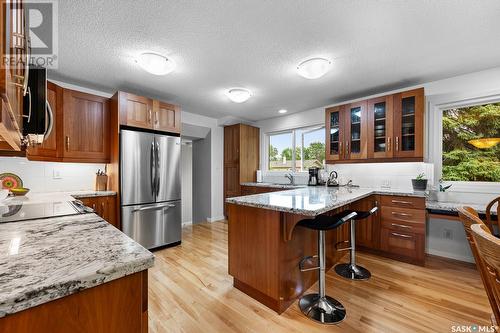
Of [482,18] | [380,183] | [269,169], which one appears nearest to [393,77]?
[482,18]

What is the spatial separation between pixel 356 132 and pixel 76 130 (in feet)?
13.4

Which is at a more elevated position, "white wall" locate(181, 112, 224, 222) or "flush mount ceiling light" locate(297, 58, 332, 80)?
"flush mount ceiling light" locate(297, 58, 332, 80)

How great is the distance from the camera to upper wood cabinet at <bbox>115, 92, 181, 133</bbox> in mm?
2920

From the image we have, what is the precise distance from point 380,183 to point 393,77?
161 cm

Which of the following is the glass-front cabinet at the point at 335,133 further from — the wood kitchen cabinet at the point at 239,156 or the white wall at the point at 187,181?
the white wall at the point at 187,181

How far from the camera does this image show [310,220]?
181 cm

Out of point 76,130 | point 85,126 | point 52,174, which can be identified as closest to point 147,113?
point 85,126

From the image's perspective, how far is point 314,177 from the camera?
4.00 meters

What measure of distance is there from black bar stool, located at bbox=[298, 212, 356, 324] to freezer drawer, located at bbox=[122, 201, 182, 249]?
86.4 inches

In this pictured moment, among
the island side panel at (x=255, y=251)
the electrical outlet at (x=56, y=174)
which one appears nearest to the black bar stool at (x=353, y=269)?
the island side panel at (x=255, y=251)

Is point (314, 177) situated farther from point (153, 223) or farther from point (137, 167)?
point (137, 167)

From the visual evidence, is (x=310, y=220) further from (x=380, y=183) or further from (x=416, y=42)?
(x=380, y=183)

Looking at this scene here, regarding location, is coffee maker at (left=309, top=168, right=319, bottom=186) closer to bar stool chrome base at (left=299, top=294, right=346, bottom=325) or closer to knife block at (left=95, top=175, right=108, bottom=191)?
bar stool chrome base at (left=299, top=294, right=346, bottom=325)

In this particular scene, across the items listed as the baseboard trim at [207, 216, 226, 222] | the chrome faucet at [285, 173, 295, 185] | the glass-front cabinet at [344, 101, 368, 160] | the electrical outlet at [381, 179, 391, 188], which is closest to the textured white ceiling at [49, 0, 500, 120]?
the glass-front cabinet at [344, 101, 368, 160]
